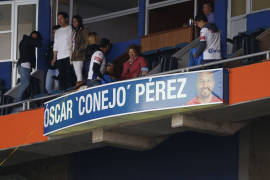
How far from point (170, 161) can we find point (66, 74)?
2962 mm

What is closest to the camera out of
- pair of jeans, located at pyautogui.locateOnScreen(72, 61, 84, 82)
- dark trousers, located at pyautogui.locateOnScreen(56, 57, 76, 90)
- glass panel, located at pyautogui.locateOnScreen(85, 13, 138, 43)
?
pair of jeans, located at pyautogui.locateOnScreen(72, 61, 84, 82)

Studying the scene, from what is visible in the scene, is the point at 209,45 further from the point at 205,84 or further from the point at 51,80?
the point at 51,80

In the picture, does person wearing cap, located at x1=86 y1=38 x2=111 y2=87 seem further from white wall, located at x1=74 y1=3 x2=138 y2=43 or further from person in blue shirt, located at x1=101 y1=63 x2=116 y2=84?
white wall, located at x1=74 y1=3 x2=138 y2=43

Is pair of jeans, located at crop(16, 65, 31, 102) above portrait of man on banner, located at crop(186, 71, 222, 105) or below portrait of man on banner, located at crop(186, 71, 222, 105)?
above

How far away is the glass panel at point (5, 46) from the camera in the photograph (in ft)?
71.1

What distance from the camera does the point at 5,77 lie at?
70.3ft

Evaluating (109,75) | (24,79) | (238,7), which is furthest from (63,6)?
(238,7)

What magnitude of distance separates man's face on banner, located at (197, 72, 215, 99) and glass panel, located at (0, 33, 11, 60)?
905 cm

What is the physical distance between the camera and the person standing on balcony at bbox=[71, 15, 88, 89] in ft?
57.4

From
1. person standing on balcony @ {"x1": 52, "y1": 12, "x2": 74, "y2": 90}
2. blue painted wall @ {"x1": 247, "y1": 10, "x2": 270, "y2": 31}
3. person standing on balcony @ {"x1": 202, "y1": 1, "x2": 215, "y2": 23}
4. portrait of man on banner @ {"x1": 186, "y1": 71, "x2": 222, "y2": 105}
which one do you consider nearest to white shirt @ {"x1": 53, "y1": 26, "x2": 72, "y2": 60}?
person standing on balcony @ {"x1": 52, "y1": 12, "x2": 74, "y2": 90}

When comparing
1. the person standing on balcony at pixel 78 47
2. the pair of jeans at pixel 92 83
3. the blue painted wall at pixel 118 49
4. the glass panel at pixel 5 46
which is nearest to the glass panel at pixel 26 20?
the glass panel at pixel 5 46

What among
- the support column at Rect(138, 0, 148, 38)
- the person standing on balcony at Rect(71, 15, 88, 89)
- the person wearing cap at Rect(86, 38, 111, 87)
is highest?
the support column at Rect(138, 0, 148, 38)

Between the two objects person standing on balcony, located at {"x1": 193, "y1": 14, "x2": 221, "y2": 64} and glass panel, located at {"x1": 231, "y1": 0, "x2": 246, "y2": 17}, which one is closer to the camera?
person standing on balcony, located at {"x1": 193, "y1": 14, "x2": 221, "y2": 64}

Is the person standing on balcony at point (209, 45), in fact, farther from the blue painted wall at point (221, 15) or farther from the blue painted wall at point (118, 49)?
the blue painted wall at point (118, 49)
